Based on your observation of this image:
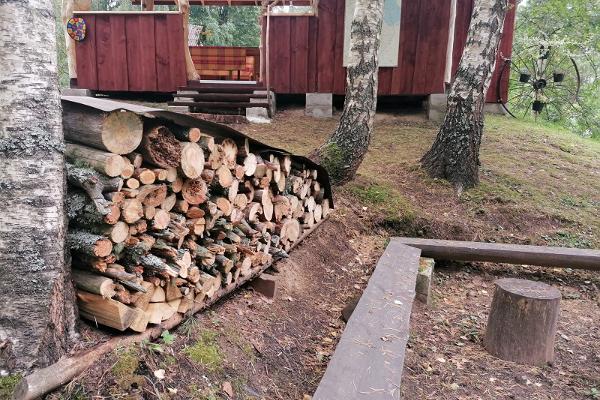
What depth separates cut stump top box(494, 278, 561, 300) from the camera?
376 cm

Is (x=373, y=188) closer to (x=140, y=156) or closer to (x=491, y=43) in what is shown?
(x=491, y=43)

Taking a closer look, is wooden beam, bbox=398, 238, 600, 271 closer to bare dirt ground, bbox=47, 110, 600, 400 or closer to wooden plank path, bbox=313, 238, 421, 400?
bare dirt ground, bbox=47, 110, 600, 400

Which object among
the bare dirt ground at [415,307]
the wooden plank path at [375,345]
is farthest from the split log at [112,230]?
the wooden plank path at [375,345]

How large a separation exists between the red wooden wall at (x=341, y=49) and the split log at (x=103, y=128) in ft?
28.4

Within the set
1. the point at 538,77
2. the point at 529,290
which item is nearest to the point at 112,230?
the point at 529,290

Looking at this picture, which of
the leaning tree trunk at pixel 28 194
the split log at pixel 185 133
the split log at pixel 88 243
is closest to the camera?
the leaning tree trunk at pixel 28 194

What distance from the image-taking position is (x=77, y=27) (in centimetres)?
1044

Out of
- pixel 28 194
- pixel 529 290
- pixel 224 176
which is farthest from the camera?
pixel 529 290

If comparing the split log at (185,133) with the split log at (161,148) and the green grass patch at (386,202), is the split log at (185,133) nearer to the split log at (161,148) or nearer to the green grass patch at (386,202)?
the split log at (161,148)

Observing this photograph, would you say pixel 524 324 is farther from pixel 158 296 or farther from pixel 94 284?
pixel 94 284

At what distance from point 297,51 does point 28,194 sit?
9.32 m

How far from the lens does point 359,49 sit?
641 centimetres

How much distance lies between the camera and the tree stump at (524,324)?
373 cm

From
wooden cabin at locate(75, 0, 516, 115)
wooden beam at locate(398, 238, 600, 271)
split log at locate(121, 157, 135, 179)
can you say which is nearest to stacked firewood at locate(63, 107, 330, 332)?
split log at locate(121, 157, 135, 179)
